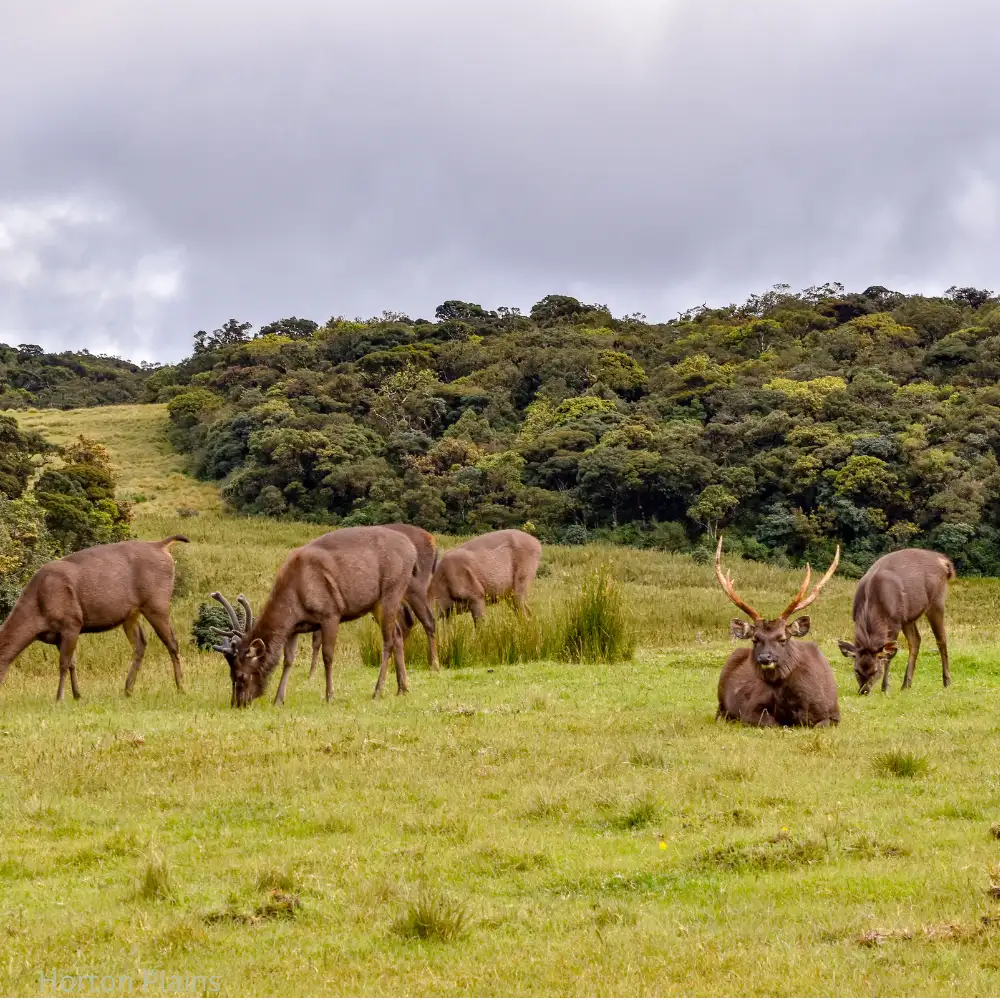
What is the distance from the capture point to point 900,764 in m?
10.2

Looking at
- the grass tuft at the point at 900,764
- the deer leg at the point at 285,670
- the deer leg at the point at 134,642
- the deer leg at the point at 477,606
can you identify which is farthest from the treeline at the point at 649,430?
the grass tuft at the point at 900,764

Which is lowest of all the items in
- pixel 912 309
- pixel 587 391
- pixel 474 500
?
pixel 474 500

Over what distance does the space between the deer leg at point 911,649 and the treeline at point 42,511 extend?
54.7 ft

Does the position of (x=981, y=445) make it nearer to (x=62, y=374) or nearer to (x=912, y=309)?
(x=912, y=309)

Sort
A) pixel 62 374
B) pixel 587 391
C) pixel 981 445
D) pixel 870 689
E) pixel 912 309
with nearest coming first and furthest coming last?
1. pixel 870 689
2. pixel 981 445
3. pixel 587 391
4. pixel 912 309
5. pixel 62 374

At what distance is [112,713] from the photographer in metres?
14.2

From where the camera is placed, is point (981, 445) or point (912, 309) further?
point (912, 309)

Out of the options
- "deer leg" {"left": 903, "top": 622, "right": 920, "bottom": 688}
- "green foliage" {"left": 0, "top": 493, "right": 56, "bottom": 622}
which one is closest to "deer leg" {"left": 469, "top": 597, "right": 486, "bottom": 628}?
"deer leg" {"left": 903, "top": 622, "right": 920, "bottom": 688}

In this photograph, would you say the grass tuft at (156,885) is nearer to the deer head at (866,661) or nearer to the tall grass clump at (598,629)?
the deer head at (866,661)

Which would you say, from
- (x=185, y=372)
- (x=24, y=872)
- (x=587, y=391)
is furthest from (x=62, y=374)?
(x=24, y=872)

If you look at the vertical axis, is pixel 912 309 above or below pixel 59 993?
above

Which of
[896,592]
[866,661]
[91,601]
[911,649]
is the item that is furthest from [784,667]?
[91,601]

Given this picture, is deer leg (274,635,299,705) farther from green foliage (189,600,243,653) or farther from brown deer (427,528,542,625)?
green foliage (189,600,243,653)

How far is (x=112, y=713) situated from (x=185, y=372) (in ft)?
257
